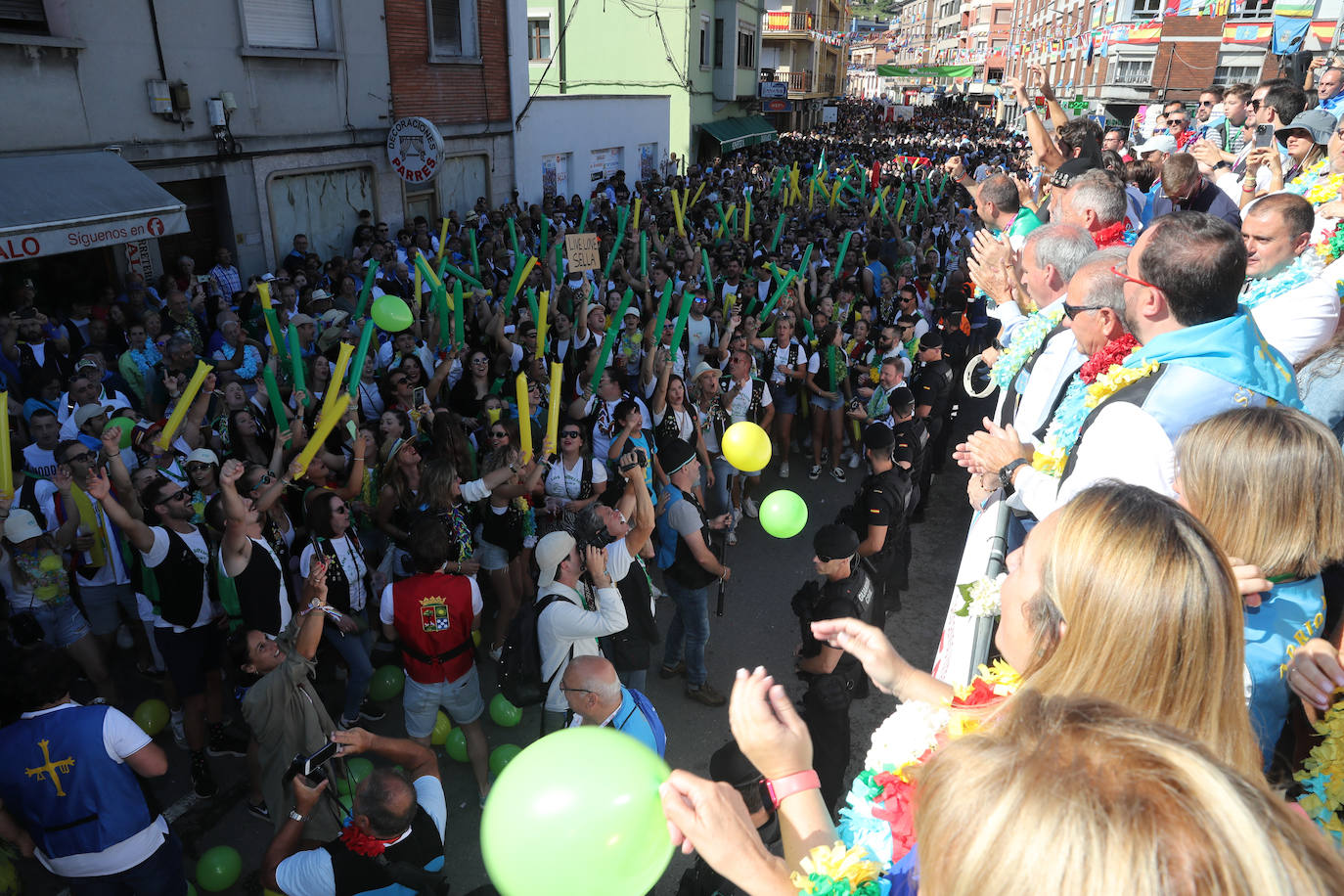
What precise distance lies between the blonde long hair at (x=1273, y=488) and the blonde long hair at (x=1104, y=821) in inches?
47.1

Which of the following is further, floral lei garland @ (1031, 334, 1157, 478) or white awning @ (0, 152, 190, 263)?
white awning @ (0, 152, 190, 263)

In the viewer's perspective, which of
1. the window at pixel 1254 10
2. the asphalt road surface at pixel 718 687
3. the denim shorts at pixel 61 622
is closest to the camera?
the asphalt road surface at pixel 718 687

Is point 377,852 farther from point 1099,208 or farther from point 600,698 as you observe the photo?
point 1099,208

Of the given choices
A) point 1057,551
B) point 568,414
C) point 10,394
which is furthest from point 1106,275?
point 10,394

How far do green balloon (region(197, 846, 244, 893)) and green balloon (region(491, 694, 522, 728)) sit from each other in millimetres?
1474

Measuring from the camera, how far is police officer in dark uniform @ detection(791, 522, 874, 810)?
3.54 metres

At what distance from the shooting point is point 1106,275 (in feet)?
10.5

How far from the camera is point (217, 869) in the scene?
368 cm

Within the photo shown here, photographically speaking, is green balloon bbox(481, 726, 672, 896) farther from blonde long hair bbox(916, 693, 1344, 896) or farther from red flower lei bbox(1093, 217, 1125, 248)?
red flower lei bbox(1093, 217, 1125, 248)

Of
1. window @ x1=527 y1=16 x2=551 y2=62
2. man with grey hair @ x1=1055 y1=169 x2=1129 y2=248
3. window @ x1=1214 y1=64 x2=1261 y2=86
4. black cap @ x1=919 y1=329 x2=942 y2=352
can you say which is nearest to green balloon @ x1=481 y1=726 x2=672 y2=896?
man with grey hair @ x1=1055 y1=169 x2=1129 y2=248

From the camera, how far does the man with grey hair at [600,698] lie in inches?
122

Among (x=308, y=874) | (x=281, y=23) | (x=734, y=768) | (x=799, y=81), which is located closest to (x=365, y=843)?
(x=308, y=874)

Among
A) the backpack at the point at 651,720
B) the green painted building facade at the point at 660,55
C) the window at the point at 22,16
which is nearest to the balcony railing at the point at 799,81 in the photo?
the green painted building facade at the point at 660,55

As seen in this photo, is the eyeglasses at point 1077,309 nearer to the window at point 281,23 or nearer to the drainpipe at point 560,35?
the window at point 281,23
